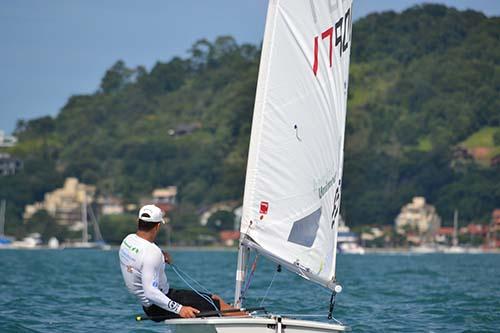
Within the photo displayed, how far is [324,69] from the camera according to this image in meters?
13.3

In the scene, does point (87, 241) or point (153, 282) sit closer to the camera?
point (153, 282)

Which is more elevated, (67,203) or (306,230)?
(67,203)

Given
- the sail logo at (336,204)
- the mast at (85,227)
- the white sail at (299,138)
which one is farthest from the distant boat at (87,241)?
the white sail at (299,138)

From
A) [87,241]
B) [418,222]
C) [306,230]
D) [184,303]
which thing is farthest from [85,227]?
[184,303]

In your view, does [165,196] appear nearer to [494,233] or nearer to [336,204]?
[494,233]

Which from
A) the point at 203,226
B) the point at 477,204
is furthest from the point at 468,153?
the point at 203,226

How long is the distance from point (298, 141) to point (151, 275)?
8.12 feet

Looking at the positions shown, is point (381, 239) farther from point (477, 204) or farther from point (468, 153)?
point (468, 153)

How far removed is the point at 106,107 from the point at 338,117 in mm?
182095

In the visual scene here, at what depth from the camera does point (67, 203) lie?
144m

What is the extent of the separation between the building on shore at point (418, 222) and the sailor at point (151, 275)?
121227 millimetres

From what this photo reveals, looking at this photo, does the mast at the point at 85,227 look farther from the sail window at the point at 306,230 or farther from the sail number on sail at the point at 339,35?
the sail window at the point at 306,230

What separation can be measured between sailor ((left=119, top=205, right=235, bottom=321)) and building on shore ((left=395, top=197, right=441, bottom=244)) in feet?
398

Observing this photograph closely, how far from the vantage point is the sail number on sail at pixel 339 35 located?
1312cm
